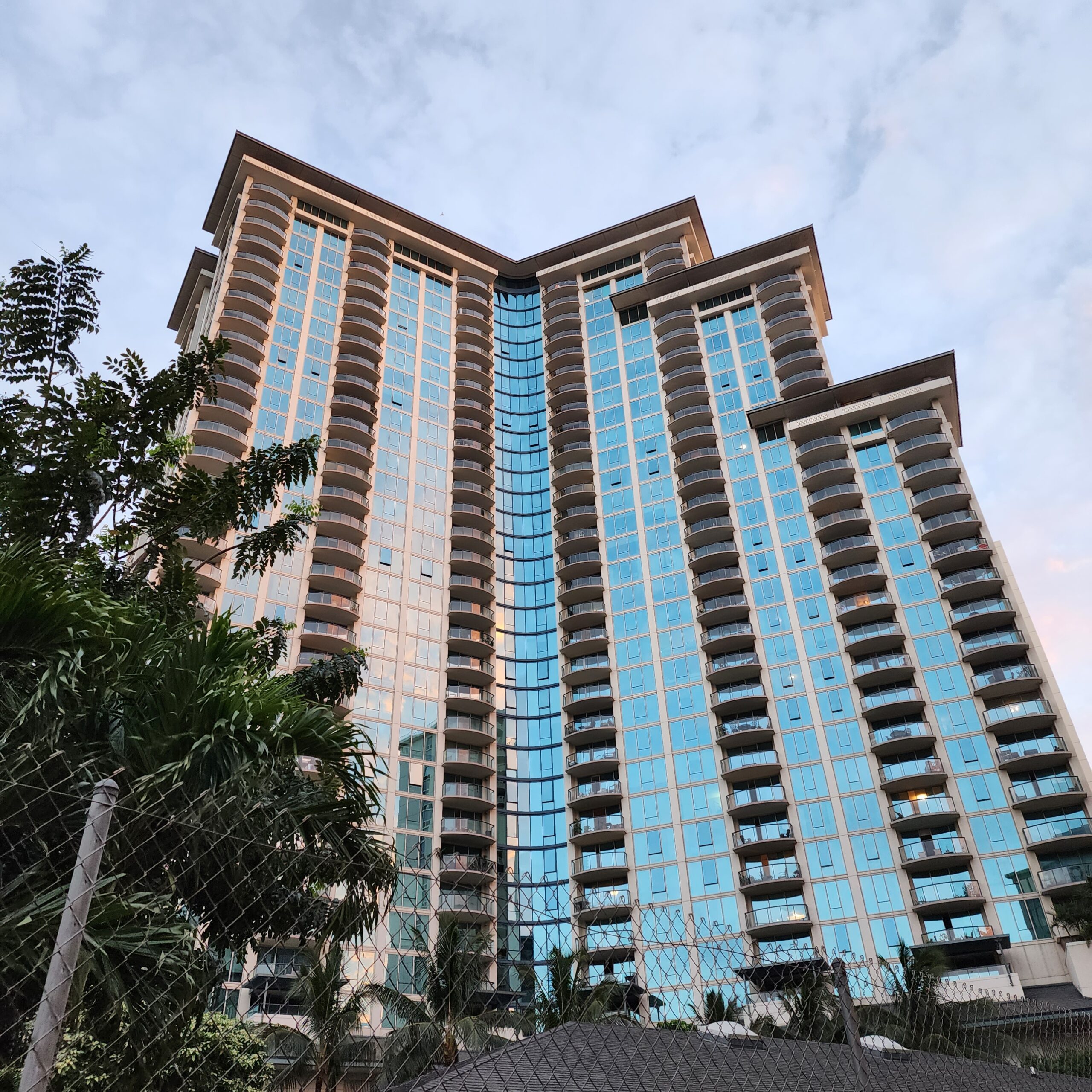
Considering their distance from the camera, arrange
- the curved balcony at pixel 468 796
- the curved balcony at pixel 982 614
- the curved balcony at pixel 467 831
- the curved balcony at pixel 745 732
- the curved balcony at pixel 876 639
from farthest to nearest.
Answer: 1. the curved balcony at pixel 468 796
2. the curved balcony at pixel 876 639
3. the curved balcony at pixel 745 732
4. the curved balcony at pixel 467 831
5. the curved balcony at pixel 982 614

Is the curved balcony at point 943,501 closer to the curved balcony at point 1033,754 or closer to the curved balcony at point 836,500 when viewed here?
the curved balcony at point 836,500

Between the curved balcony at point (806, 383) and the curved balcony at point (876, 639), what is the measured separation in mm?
18880

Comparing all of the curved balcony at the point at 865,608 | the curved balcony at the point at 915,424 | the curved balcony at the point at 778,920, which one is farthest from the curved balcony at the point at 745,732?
the curved balcony at the point at 915,424

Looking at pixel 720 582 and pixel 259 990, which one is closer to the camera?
pixel 259 990

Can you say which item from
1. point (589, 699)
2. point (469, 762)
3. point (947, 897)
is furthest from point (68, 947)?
point (589, 699)

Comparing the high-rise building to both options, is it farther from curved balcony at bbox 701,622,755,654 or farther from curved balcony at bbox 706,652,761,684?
curved balcony at bbox 701,622,755,654

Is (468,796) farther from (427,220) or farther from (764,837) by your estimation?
(427,220)

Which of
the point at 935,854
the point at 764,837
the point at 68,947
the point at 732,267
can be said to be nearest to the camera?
the point at 68,947

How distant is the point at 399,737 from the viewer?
52.4 m

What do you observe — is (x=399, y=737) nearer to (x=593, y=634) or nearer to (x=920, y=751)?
(x=593, y=634)

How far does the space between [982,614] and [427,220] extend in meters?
54.9

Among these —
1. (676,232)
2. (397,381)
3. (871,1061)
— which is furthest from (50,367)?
(676,232)

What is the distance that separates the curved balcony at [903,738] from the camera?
160 feet

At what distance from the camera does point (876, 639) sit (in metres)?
52.1
